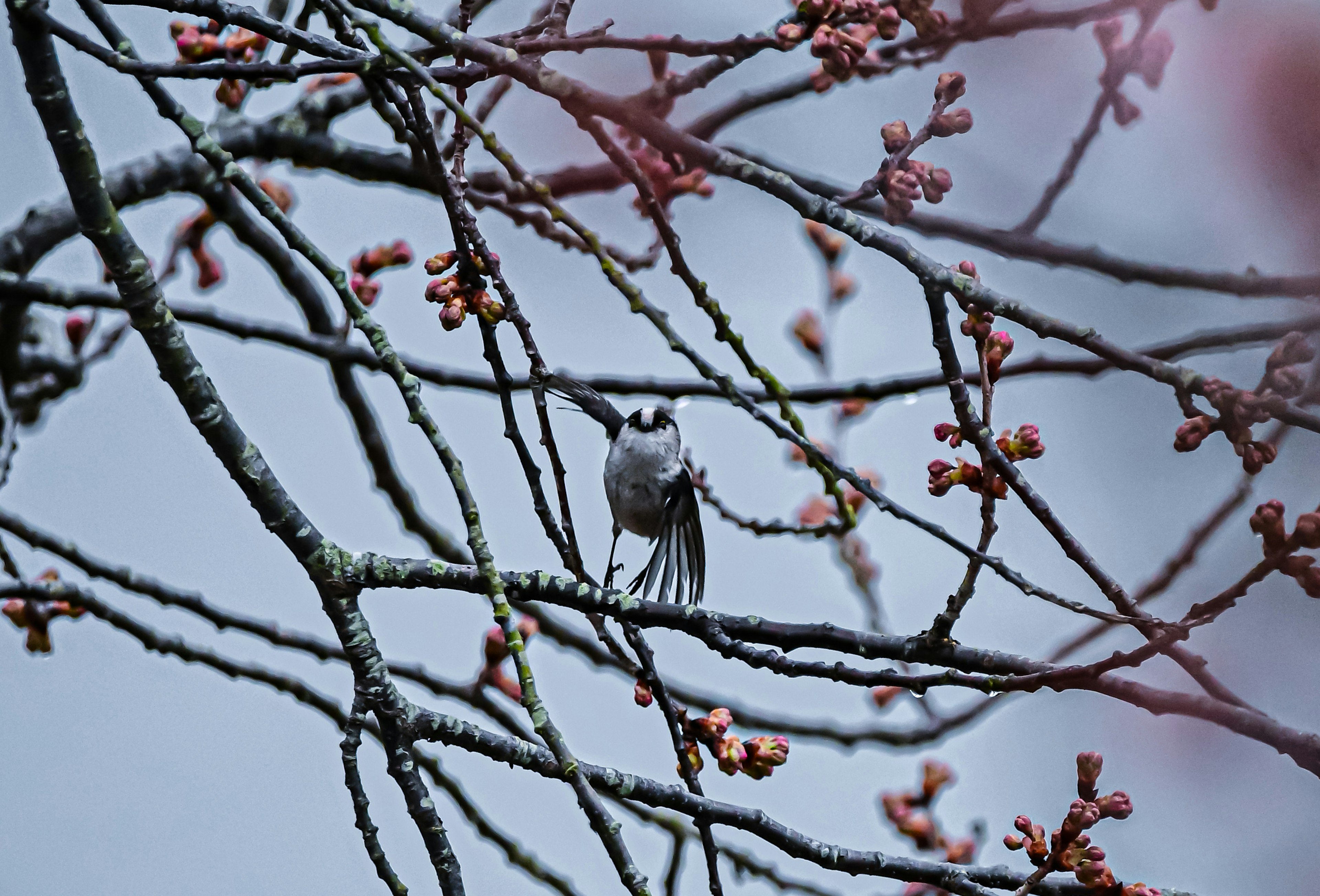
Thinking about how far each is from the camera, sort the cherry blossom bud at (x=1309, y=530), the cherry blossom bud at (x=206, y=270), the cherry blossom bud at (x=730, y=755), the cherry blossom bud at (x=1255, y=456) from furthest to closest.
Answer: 1. the cherry blossom bud at (x=206, y=270)
2. the cherry blossom bud at (x=730, y=755)
3. the cherry blossom bud at (x=1255, y=456)
4. the cherry blossom bud at (x=1309, y=530)

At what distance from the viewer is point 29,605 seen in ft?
10.1

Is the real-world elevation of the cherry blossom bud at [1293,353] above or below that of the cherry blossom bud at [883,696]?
below

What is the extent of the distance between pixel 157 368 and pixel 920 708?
255cm

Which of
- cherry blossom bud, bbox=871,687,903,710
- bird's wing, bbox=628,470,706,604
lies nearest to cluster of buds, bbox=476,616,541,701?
bird's wing, bbox=628,470,706,604

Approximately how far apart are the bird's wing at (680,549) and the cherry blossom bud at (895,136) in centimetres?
151

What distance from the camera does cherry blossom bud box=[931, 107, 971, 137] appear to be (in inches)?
67.7

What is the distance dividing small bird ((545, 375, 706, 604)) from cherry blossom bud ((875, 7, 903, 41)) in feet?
5.43

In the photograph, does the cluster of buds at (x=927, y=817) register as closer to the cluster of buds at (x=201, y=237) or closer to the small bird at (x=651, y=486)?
the small bird at (x=651, y=486)

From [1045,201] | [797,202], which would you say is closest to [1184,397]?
[797,202]

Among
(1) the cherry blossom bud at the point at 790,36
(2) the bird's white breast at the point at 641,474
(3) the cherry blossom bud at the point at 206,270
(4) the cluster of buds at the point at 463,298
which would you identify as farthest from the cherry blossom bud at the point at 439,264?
(3) the cherry blossom bud at the point at 206,270

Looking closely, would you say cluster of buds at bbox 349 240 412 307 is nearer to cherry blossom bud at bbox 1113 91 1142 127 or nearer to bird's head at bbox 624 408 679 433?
bird's head at bbox 624 408 679 433

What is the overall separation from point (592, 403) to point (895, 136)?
6.55ft

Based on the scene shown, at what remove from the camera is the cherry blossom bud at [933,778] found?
319 centimetres

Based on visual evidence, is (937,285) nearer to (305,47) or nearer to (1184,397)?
(1184,397)
